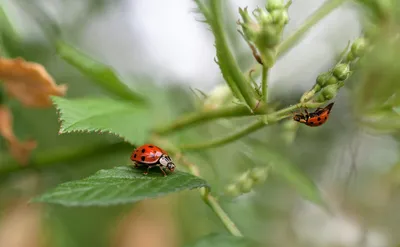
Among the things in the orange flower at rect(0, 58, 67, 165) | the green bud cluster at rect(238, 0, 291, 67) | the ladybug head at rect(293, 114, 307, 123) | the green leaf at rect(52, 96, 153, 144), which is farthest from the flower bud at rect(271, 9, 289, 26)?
the orange flower at rect(0, 58, 67, 165)

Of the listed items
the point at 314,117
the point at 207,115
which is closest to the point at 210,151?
the point at 207,115

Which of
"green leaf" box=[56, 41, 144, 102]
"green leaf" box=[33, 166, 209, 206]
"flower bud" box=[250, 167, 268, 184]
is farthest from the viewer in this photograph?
"green leaf" box=[56, 41, 144, 102]

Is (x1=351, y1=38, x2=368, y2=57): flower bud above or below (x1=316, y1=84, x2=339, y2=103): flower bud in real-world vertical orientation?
above

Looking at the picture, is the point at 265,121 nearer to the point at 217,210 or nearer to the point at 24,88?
the point at 217,210

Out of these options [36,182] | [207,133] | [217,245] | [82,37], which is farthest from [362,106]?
[82,37]

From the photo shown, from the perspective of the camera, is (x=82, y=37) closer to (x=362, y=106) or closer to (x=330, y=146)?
(x=330, y=146)

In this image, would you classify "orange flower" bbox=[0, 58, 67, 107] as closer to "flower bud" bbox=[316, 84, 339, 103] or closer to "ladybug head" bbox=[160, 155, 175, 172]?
"ladybug head" bbox=[160, 155, 175, 172]

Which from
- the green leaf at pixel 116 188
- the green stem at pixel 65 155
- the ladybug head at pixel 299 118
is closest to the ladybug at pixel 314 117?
the ladybug head at pixel 299 118
